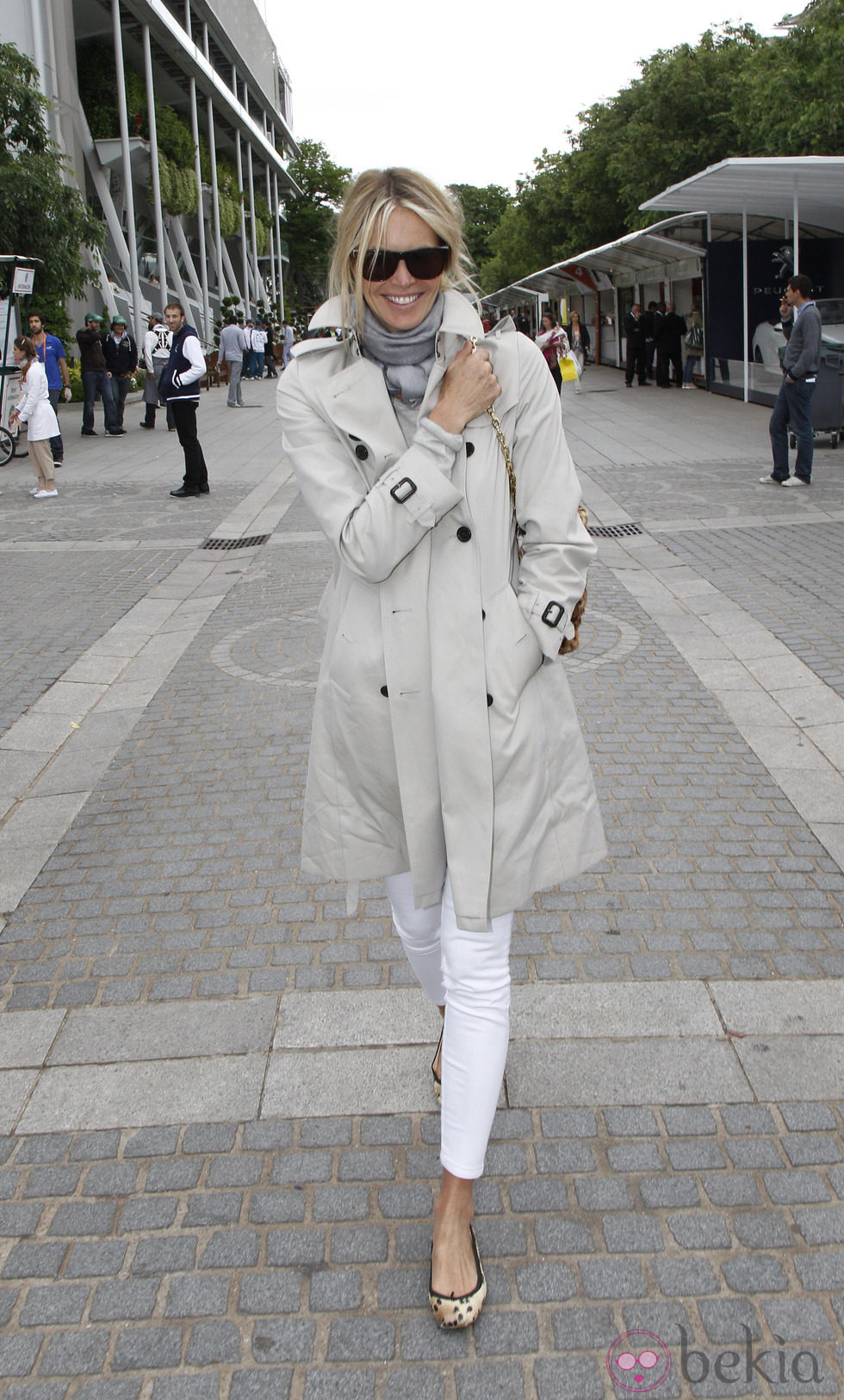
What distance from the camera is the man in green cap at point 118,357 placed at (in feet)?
62.7

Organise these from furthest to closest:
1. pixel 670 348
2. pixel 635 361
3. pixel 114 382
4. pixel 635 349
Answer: pixel 635 361 < pixel 635 349 < pixel 670 348 < pixel 114 382

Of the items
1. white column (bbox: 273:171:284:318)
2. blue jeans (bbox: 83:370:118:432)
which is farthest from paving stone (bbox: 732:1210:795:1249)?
white column (bbox: 273:171:284:318)

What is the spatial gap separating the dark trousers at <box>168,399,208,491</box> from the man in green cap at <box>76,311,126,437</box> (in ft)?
20.8

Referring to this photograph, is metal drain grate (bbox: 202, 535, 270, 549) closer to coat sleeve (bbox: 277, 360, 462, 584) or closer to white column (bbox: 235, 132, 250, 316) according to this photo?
coat sleeve (bbox: 277, 360, 462, 584)

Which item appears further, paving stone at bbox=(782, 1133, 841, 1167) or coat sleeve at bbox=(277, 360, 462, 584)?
paving stone at bbox=(782, 1133, 841, 1167)

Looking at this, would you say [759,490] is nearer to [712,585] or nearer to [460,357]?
[712,585]

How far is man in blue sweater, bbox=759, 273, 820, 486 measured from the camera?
37.4 feet

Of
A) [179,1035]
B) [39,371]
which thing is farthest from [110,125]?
[179,1035]

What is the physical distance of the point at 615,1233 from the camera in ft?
7.96

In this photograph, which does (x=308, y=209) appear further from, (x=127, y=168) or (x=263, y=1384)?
(x=263, y=1384)

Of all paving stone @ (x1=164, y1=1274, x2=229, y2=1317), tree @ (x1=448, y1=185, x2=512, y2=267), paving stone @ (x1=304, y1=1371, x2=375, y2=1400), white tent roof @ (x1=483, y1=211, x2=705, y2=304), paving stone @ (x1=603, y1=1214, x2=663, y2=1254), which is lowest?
paving stone @ (x1=304, y1=1371, x2=375, y2=1400)

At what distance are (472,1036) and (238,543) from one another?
8660 millimetres

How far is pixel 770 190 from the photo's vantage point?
58.7 feet

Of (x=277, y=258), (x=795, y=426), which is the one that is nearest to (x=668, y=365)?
(x=795, y=426)
